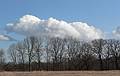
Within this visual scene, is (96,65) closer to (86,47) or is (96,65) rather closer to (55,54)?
(86,47)

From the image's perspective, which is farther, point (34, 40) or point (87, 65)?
point (34, 40)

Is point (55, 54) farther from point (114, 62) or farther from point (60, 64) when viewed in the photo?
point (114, 62)

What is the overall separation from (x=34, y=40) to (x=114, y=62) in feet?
98.9

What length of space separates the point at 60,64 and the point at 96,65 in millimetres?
13317

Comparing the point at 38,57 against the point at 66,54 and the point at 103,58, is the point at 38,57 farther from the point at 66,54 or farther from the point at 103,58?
the point at 103,58

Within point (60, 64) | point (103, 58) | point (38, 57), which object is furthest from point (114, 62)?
point (38, 57)

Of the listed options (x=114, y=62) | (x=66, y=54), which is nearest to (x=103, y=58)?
(x=114, y=62)

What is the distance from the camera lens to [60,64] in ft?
341

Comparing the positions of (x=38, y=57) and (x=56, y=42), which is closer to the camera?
(x=38, y=57)

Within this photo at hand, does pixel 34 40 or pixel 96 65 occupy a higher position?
pixel 34 40

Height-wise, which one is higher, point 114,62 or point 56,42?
point 56,42

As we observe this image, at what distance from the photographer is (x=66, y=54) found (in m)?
107

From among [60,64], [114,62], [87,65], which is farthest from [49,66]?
[114,62]

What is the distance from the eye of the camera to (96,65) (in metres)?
107
